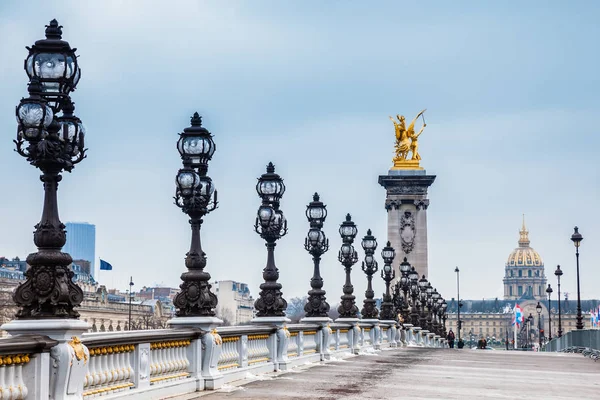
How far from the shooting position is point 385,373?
101ft

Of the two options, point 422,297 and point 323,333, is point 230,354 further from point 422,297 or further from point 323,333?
point 422,297

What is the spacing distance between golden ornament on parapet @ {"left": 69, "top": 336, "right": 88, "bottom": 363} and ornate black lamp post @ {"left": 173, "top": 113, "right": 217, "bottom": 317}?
25.4 feet

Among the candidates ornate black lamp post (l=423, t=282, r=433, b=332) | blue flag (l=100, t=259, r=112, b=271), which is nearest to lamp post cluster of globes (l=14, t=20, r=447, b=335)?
ornate black lamp post (l=423, t=282, r=433, b=332)

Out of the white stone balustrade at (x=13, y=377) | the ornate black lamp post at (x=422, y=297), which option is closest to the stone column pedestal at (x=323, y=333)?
the white stone balustrade at (x=13, y=377)

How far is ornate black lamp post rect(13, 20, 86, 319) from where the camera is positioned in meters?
15.9

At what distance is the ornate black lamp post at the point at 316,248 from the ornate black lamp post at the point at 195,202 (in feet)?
42.2

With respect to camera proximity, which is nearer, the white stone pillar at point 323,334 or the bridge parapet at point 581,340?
the white stone pillar at point 323,334

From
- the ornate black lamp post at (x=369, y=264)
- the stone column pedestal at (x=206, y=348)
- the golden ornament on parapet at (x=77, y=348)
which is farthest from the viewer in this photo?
the ornate black lamp post at (x=369, y=264)

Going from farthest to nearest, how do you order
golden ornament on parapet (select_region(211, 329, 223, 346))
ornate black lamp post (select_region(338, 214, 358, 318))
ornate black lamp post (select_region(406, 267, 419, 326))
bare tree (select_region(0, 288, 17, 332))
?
bare tree (select_region(0, 288, 17, 332)) < ornate black lamp post (select_region(406, 267, 419, 326)) < ornate black lamp post (select_region(338, 214, 358, 318)) < golden ornament on parapet (select_region(211, 329, 223, 346))

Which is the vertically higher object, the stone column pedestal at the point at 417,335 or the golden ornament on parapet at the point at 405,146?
the golden ornament on parapet at the point at 405,146

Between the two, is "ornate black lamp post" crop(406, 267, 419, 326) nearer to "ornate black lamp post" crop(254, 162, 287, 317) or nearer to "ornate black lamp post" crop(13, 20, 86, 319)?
"ornate black lamp post" crop(254, 162, 287, 317)

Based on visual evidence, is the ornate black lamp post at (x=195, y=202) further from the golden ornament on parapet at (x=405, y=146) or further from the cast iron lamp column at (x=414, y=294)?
the golden ornament on parapet at (x=405, y=146)

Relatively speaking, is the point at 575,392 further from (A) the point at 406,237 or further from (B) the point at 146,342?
(A) the point at 406,237

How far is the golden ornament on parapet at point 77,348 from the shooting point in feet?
52.1
